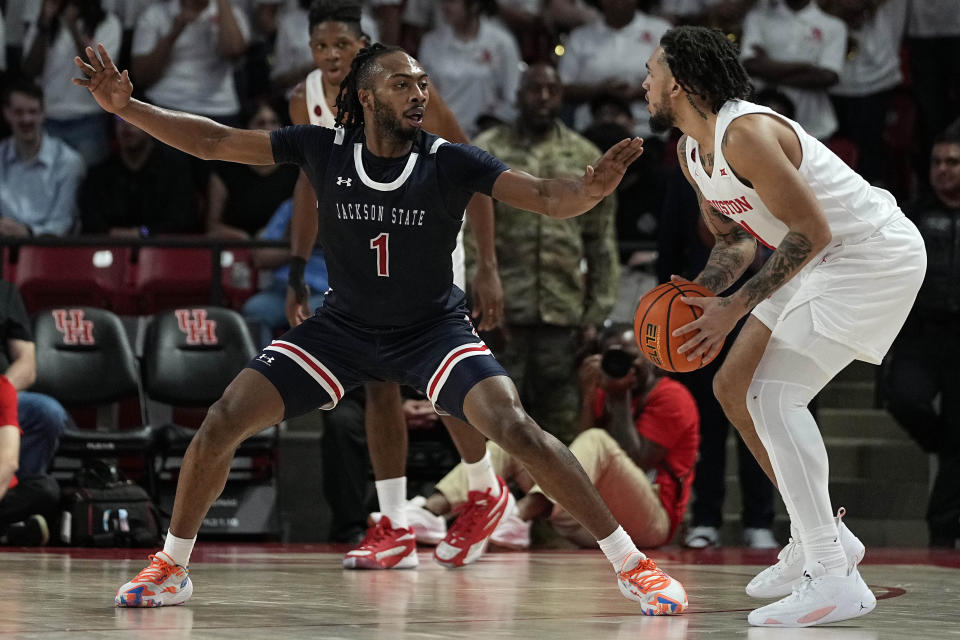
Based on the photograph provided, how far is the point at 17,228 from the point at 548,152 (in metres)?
3.14

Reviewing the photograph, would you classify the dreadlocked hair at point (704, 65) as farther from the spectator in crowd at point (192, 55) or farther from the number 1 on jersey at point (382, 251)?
the spectator in crowd at point (192, 55)

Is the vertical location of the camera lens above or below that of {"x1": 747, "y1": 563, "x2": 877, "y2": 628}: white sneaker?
above

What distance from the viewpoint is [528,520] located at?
714cm

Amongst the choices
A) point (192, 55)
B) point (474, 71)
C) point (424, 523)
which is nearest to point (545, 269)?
point (424, 523)

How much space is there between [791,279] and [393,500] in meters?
2.31

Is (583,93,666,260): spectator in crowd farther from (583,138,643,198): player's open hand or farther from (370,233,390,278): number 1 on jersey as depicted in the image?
(583,138,643,198): player's open hand

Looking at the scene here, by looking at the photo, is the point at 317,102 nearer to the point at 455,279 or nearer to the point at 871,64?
the point at 455,279

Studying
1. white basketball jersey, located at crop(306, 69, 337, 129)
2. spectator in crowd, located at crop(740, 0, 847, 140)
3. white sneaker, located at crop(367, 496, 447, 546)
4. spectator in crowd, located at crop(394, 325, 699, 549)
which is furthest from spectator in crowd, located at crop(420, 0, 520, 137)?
white basketball jersey, located at crop(306, 69, 337, 129)


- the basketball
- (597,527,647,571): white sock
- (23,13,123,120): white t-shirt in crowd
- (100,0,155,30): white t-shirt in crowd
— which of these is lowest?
(597,527,647,571): white sock

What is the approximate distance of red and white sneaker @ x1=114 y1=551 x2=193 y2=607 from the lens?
4.32m

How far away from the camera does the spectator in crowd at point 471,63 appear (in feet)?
31.6

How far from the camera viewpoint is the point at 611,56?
Answer: 9.70 meters

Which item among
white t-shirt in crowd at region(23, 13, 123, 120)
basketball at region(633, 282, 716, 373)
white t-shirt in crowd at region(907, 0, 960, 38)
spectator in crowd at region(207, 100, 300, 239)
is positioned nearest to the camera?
basketball at region(633, 282, 716, 373)

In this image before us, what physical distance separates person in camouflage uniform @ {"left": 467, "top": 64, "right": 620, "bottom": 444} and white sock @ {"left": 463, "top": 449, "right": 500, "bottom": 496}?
1.76 metres
